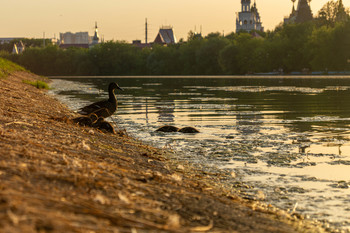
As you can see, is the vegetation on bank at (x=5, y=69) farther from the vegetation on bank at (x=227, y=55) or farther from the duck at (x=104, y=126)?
the vegetation on bank at (x=227, y=55)

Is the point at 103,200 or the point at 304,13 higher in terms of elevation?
the point at 304,13

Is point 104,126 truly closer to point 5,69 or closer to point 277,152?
point 277,152

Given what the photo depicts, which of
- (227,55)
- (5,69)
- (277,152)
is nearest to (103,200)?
(277,152)

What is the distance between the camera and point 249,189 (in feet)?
30.6

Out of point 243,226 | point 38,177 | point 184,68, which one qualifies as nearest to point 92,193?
point 38,177

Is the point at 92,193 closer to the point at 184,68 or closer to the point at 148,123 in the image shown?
the point at 148,123

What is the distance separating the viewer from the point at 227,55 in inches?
5664

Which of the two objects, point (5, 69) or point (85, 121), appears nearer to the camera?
point (85, 121)

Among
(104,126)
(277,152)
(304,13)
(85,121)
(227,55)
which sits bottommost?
(277,152)

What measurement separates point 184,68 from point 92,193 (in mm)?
159909

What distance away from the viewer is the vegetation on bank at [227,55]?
131375 mm

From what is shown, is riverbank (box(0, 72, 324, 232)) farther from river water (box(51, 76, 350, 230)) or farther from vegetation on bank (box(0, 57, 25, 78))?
vegetation on bank (box(0, 57, 25, 78))

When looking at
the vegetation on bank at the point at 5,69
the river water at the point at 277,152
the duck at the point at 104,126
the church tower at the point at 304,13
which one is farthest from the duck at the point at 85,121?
the church tower at the point at 304,13

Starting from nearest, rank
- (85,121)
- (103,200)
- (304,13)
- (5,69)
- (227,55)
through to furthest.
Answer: (103,200) → (85,121) → (5,69) → (227,55) → (304,13)
